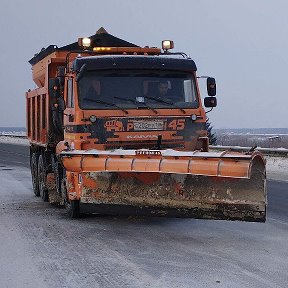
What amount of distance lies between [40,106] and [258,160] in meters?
6.19

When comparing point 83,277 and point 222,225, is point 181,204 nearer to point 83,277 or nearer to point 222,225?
point 222,225

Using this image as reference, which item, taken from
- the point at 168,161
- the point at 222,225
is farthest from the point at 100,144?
the point at 222,225

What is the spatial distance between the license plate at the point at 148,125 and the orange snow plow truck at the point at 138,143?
0.01m

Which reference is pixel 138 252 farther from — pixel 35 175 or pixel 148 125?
pixel 35 175

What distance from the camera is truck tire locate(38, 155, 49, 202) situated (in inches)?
518

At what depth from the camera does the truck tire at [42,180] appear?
13.2 m

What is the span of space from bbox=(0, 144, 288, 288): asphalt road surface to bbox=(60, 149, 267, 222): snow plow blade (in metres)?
0.35

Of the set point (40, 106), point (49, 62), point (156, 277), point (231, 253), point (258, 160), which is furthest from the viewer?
point (40, 106)

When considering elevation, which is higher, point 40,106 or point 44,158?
point 40,106

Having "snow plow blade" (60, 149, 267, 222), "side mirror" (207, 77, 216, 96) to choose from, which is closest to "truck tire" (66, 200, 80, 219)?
"snow plow blade" (60, 149, 267, 222)

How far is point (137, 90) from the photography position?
1032 cm

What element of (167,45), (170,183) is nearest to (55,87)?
(167,45)

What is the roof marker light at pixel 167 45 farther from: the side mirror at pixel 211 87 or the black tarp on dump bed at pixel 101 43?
the side mirror at pixel 211 87

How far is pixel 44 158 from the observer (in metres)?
13.2
